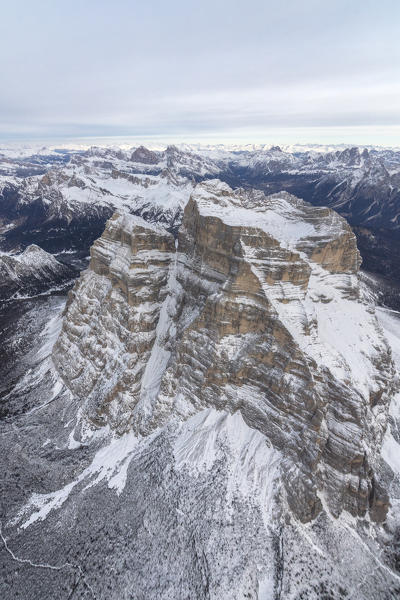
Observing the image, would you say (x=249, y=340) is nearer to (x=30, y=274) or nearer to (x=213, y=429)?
(x=213, y=429)

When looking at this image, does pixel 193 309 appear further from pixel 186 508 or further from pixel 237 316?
pixel 186 508

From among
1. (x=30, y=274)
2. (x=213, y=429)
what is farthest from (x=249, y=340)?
(x=30, y=274)

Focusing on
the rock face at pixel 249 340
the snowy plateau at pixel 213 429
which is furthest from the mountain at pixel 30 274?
the rock face at pixel 249 340

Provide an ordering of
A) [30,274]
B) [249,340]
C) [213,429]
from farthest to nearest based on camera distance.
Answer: [30,274]
[249,340]
[213,429]

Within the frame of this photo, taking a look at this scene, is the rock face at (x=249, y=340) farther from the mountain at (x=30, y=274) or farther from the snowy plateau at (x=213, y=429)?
the mountain at (x=30, y=274)

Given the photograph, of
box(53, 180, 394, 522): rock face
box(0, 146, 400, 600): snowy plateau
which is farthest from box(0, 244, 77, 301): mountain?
box(53, 180, 394, 522): rock face

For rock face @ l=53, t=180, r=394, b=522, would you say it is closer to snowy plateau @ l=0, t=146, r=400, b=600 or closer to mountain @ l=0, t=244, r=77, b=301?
snowy plateau @ l=0, t=146, r=400, b=600

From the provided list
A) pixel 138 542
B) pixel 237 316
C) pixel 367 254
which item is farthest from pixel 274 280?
pixel 367 254
